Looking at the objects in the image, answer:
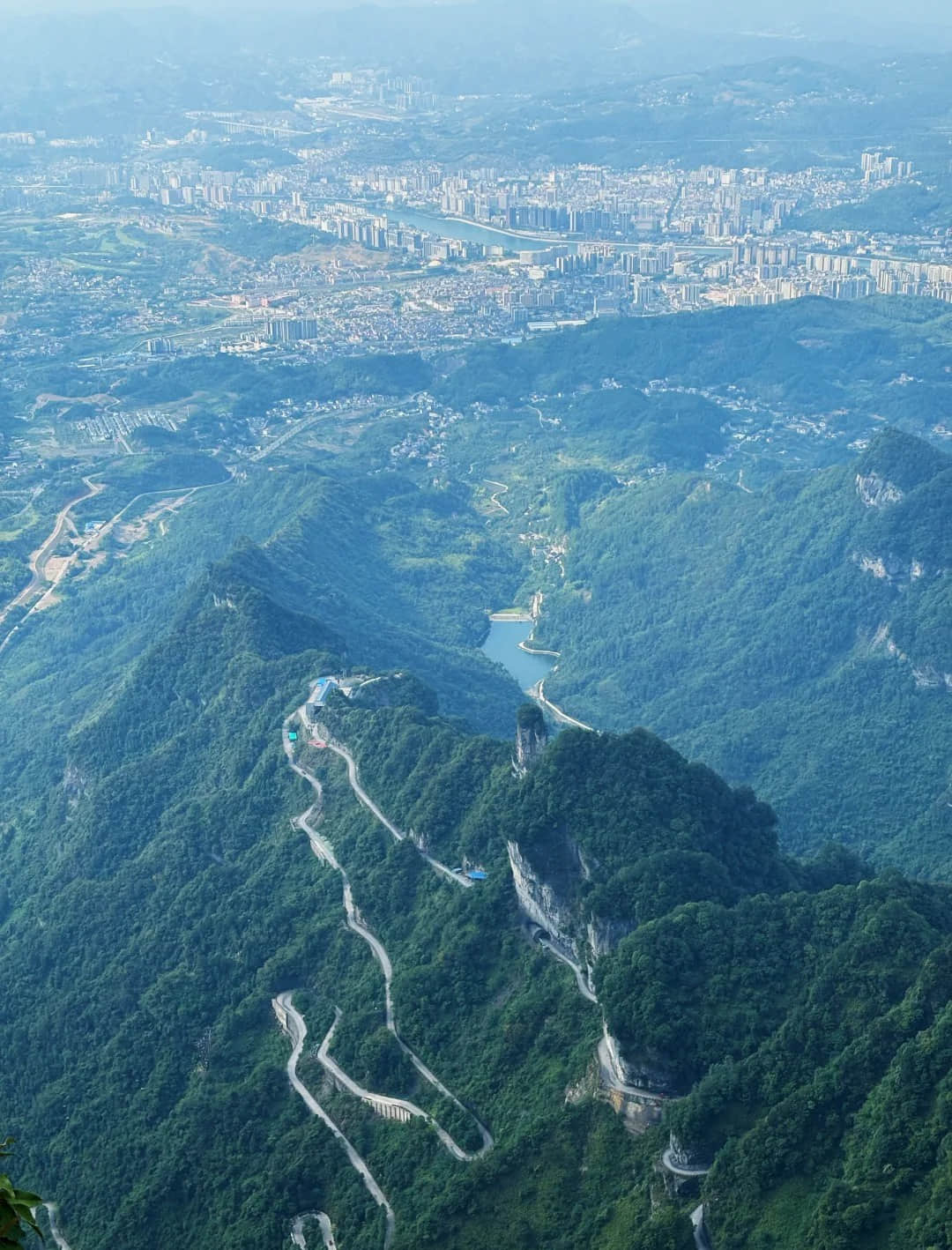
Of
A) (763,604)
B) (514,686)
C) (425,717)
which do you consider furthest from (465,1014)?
(763,604)

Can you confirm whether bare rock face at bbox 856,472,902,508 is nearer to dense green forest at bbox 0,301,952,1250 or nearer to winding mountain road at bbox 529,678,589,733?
dense green forest at bbox 0,301,952,1250

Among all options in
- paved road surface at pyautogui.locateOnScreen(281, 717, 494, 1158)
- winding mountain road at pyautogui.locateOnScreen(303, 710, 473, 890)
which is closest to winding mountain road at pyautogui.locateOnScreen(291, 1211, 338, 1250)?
paved road surface at pyautogui.locateOnScreen(281, 717, 494, 1158)

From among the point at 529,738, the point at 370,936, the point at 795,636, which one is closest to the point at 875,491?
the point at 795,636

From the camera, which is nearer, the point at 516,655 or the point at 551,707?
the point at 551,707

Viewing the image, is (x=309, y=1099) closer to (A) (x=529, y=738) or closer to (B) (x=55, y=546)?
(A) (x=529, y=738)

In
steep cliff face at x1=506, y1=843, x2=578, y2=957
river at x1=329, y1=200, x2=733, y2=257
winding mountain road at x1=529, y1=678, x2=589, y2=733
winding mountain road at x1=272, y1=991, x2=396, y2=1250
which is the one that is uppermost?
steep cliff face at x1=506, y1=843, x2=578, y2=957

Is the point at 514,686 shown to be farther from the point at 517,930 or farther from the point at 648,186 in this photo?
the point at 648,186
